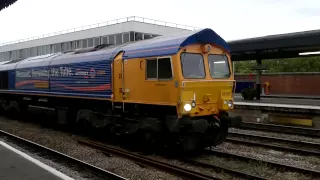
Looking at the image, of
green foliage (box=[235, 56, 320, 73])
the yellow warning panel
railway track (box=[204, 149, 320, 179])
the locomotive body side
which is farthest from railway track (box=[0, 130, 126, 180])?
green foliage (box=[235, 56, 320, 73])

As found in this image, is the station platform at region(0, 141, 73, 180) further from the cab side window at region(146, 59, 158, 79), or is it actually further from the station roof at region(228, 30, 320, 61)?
the station roof at region(228, 30, 320, 61)

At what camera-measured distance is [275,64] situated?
5594 cm

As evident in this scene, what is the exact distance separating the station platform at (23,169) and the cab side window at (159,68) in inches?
141

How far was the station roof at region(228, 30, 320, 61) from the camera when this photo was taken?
16886mm

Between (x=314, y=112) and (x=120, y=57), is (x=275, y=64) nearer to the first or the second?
(x=314, y=112)

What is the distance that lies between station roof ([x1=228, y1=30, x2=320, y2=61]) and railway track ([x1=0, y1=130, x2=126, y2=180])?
13.3 meters

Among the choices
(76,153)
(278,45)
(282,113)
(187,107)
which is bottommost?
(76,153)

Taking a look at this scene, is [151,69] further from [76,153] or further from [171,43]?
[76,153]

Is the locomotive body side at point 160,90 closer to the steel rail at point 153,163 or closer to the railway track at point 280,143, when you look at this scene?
the steel rail at point 153,163

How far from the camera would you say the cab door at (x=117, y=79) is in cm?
1035

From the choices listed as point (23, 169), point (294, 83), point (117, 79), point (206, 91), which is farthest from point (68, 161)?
point (294, 83)

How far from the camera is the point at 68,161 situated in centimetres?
906

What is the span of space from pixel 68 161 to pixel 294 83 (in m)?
28.7

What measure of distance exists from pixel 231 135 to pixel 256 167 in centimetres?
501
